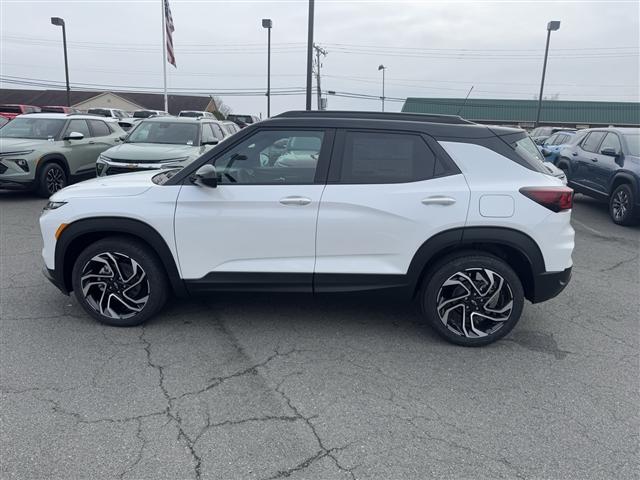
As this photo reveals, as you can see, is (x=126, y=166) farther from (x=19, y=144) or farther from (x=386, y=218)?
(x=386, y=218)

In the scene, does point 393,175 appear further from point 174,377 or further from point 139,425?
point 139,425

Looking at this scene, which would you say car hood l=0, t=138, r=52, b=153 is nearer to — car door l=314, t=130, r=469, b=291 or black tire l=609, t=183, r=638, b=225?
car door l=314, t=130, r=469, b=291

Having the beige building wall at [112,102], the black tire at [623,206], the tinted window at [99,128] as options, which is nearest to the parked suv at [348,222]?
the black tire at [623,206]

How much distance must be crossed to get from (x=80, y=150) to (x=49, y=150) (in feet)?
2.85

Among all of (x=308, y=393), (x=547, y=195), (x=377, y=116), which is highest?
(x=377, y=116)

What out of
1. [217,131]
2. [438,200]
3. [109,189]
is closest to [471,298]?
[438,200]

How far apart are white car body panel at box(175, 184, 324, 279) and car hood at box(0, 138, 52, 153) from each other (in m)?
7.74

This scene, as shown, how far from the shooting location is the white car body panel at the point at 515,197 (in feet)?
12.6

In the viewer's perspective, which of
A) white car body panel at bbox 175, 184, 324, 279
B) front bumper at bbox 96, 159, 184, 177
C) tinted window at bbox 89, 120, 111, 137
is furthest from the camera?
tinted window at bbox 89, 120, 111, 137

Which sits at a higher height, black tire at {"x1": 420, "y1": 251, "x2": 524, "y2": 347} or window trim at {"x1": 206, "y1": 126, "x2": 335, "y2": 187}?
window trim at {"x1": 206, "y1": 126, "x2": 335, "y2": 187}

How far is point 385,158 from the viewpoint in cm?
400

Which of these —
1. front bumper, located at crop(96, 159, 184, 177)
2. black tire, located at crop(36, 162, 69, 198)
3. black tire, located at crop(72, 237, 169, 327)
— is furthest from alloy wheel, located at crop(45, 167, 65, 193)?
black tire, located at crop(72, 237, 169, 327)

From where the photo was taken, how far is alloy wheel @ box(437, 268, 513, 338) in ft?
13.0

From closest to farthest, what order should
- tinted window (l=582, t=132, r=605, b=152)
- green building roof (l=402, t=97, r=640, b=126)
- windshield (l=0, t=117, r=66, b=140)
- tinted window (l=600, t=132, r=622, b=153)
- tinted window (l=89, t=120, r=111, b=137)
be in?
tinted window (l=600, t=132, r=622, b=153), tinted window (l=582, t=132, r=605, b=152), windshield (l=0, t=117, r=66, b=140), tinted window (l=89, t=120, r=111, b=137), green building roof (l=402, t=97, r=640, b=126)
